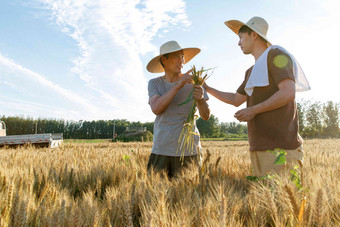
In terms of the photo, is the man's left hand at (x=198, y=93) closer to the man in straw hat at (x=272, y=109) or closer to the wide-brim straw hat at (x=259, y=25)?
the man in straw hat at (x=272, y=109)

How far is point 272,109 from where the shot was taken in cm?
177

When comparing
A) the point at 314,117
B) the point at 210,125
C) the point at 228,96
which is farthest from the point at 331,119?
the point at 228,96

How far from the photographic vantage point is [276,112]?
1.83 metres

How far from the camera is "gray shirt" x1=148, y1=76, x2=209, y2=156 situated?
255 cm

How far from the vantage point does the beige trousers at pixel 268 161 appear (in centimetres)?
178

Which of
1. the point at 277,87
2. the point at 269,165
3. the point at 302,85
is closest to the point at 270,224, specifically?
the point at 269,165

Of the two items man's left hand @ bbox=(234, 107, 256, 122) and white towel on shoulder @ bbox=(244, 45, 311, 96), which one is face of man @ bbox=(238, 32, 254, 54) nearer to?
white towel on shoulder @ bbox=(244, 45, 311, 96)

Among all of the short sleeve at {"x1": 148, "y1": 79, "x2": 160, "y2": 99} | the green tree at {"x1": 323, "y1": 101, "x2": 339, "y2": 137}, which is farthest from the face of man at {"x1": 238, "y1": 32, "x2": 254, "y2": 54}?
the green tree at {"x1": 323, "y1": 101, "x2": 339, "y2": 137}

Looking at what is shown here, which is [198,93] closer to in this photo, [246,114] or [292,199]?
[246,114]

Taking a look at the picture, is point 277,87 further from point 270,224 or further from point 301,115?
point 301,115

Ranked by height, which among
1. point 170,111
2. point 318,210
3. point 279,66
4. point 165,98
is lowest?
point 318,210

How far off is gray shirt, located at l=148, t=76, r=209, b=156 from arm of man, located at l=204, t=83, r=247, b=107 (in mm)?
90

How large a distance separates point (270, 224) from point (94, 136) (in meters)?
62.1

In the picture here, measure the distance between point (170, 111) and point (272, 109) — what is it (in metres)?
1.15
